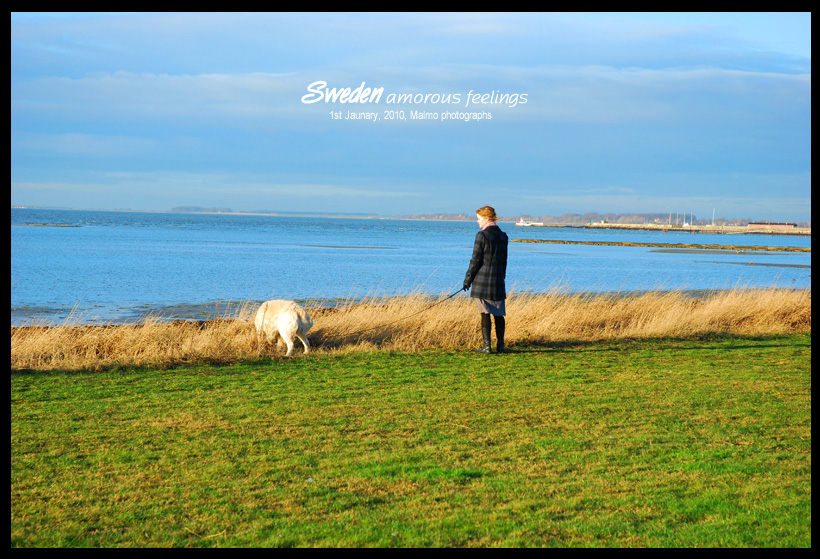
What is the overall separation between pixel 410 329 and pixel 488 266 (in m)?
2.12

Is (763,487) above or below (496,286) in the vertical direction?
below

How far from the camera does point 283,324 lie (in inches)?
414

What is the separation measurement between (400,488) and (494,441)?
1.43 meters

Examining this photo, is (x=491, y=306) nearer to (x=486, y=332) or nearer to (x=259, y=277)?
(x=486, y=332)

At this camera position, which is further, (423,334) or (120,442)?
(423,334)

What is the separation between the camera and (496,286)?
10.5 meters

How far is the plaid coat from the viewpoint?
34.0ft

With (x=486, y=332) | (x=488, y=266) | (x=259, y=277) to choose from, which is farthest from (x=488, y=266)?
(x=259, y=277)

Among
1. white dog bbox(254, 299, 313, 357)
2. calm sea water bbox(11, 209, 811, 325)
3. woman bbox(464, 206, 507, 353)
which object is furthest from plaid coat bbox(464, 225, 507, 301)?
calm sea water bbox(11, 209, 811, 325)

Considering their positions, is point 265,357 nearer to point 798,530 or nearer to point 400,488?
point 400,488

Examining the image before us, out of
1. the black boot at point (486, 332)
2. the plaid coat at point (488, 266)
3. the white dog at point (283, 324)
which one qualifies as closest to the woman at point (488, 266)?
the plaid coat at point (488, 266)

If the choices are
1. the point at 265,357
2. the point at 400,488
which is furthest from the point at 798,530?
the point at 265,357

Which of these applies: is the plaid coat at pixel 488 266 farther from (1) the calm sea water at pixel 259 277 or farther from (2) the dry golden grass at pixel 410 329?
(1) the calm sea water at pixel 259 277

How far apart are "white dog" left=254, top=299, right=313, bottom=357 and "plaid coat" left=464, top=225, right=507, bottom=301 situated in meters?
2.44
